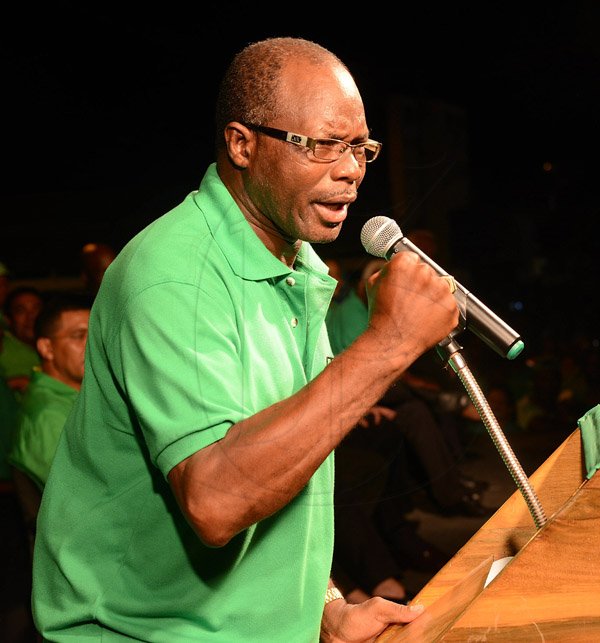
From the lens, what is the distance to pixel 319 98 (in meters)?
1.10

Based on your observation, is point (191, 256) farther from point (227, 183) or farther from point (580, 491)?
point (580, 491)

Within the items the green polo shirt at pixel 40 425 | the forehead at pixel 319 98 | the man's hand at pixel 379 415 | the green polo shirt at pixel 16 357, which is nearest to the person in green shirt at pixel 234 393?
the forehead at pixel 319 98

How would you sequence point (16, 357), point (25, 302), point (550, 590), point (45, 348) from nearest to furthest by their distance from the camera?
point (550, 590) → point (45, 348) → point (25, 302) → point (16, 357)

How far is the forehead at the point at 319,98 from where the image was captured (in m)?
1.10

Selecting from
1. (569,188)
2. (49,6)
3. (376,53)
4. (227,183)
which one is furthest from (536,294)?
(49,6)

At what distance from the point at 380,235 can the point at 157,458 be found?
1.42 ft

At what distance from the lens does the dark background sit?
5.87 ft

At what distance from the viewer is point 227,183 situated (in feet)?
3.96

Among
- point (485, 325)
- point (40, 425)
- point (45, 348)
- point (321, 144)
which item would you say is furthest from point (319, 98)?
point (45, 348)

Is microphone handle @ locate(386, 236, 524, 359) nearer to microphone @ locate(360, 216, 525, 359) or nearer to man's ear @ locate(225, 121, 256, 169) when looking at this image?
microphone @ locate(360, 216, 525, 359)

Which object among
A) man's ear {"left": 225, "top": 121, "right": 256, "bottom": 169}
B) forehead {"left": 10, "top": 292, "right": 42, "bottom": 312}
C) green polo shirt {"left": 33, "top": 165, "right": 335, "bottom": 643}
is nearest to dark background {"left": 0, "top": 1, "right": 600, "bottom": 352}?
man's ear {"left": 225, "top": 121, "right": 256, "bottom": 169}

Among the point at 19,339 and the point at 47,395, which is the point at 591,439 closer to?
the point at 47,395

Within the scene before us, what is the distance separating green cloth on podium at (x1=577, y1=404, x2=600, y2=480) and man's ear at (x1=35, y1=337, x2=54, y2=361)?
1.88 meters

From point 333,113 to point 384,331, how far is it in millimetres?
332
